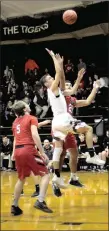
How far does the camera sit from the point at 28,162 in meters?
5.87

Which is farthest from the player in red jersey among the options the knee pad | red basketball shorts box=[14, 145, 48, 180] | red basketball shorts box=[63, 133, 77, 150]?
red basketball shorts box=[63, 133, 77, 150]

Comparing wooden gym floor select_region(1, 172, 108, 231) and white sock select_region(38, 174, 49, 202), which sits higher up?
white sock select_region(38, 174, 49, 202)

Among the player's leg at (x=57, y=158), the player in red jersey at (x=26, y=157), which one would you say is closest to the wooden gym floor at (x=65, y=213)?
the player in red jersey at (x=26, y=157)

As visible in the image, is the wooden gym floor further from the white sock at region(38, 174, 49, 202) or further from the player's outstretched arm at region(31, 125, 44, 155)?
the player's outstretched arm at region(31, 125, 44, 155)

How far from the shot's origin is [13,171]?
49.6 ft

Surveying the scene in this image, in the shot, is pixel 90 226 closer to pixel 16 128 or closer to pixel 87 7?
pixel 16 128

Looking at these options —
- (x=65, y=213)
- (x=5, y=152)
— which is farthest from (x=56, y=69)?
(x=5, y=152)

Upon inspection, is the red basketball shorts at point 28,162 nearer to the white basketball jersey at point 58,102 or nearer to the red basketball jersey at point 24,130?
the red basketball jersey at point 24,130

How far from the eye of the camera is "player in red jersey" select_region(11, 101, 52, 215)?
5.87 metres

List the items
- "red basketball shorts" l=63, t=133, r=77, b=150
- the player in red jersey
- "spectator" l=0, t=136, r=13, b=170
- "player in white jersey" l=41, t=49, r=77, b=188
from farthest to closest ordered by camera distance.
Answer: "spectator" l=0, t=136, r=13, b=170 < "red basketball shorts" l=63, t=133, r=77, b=150 < "player in white jersey" l=41, t=49, r=77, b=188 < the player in red jersey

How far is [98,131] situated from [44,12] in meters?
5.63

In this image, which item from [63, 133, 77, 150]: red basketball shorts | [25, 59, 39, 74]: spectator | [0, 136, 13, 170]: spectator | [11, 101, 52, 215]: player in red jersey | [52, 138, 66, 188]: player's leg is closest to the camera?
[11, 101, 52, 215]: player in red jersey

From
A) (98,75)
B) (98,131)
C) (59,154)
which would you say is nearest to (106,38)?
(98,75)

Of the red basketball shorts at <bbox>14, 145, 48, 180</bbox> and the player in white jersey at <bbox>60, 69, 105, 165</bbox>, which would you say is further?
the player in white jersey at <bbox>60, 69, 105, 165</bbox>
